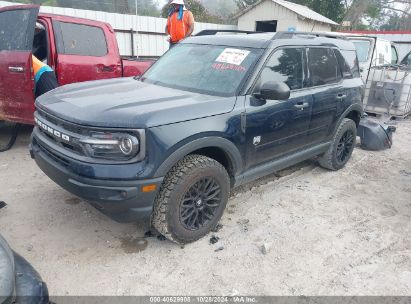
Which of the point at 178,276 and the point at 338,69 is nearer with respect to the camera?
the point at 178,276

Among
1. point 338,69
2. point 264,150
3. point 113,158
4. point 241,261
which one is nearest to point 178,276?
point 241,261

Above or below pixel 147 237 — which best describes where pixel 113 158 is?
above

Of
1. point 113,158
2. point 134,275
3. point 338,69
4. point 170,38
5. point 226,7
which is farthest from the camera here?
point 226,7

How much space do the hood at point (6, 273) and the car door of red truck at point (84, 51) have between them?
362 cm

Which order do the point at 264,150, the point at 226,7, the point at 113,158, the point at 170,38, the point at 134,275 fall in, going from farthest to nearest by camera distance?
1. the point at 226,7
2. the point at 170,38
3. the point at 264,150
4. the point at 134,275
5. the point at 113,158

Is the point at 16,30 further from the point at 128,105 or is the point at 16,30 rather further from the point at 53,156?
the point at 128,105

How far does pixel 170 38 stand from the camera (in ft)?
24.0

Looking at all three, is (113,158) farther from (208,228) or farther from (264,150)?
(264,150)

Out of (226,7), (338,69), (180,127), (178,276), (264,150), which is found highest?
(226,7)

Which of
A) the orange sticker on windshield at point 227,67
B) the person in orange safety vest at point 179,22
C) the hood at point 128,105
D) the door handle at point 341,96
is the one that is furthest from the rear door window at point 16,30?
the door handle at point 341,96

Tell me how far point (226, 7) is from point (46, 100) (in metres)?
32.9

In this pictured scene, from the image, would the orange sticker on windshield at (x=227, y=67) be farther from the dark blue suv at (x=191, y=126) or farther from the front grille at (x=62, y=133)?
the front grille at (x=62, y=133)

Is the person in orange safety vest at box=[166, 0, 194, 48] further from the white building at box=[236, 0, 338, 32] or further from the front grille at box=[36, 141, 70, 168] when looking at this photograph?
the white building at box=[236, 0, 338, 32]

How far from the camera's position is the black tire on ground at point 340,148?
4.87 m
